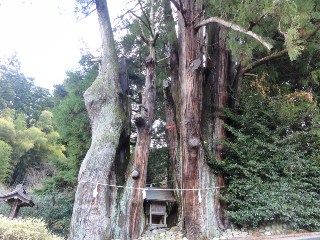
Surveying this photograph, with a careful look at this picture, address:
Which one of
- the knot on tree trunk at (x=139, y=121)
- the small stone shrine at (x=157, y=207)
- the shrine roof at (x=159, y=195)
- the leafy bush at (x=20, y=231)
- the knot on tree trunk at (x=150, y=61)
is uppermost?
the knot on tree trunk at (x=150, y=61)

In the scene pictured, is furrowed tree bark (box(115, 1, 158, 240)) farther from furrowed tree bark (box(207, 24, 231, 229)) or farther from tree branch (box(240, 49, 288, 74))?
tree branch (box(240, 49, 288, 74))

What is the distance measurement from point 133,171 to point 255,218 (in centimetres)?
227

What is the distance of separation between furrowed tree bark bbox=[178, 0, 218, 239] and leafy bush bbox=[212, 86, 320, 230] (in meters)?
0.35

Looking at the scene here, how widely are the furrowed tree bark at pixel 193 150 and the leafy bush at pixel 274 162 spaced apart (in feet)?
1.14

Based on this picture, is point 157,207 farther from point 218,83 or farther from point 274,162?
point 218,83

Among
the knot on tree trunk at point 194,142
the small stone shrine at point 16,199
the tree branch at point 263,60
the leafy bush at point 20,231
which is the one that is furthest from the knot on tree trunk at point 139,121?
the small stone shrine at point 16,199

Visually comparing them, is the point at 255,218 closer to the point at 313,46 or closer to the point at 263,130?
the point at 263,130

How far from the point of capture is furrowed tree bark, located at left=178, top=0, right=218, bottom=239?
4867 millimetres

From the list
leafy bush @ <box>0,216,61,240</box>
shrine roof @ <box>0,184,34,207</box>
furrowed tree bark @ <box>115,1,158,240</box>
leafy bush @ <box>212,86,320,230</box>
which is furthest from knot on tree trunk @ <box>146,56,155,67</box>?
shrine roof @ <box>0,184,34,207</box>

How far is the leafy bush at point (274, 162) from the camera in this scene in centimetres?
467

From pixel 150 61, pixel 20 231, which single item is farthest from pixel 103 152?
pixel 20 231

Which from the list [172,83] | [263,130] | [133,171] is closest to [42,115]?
[172,83]

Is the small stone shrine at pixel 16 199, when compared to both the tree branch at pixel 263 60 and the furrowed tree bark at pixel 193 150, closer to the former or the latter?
the furrowed tree bark at pixel 193 150

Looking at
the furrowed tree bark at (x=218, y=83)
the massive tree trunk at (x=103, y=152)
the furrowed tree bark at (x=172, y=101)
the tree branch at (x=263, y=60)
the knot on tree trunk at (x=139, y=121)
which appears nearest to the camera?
Answer: the massive tree trunk at (x=103, y=152)
